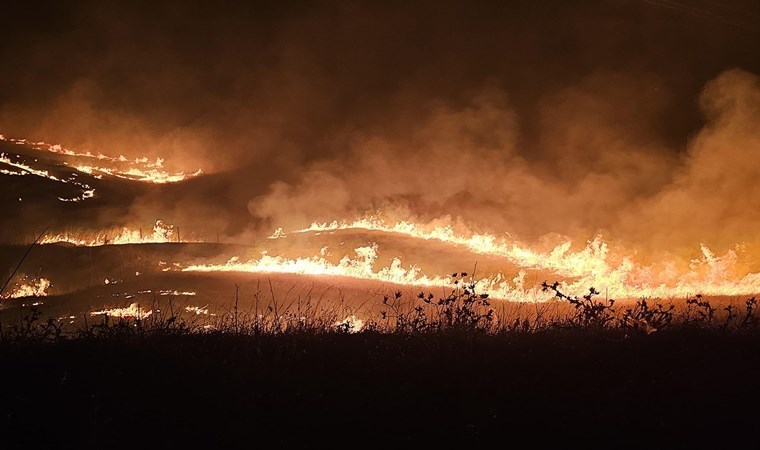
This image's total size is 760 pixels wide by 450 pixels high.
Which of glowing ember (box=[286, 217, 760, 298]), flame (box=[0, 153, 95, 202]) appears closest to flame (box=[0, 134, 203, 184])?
flame (box=[0, 153, 95, 202])

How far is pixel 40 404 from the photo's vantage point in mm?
4988

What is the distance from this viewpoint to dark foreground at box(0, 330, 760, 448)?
4.78 m

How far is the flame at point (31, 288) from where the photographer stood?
31.4m

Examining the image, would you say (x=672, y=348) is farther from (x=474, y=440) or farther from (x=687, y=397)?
(x=474, y=440)

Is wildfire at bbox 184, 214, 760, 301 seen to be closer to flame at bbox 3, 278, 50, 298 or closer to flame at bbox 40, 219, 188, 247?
flame at bbox 3, 278, 50, 298

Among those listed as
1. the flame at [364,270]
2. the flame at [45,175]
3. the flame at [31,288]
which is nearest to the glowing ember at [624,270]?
the flame at [364,270]

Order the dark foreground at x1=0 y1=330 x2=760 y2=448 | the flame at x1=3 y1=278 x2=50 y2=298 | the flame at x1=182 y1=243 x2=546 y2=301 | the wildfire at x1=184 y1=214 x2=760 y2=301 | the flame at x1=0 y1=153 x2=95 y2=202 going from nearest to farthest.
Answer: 1. the dark foreground at x1=0 y1=330 x2=760 y2=448
2. the wildfire at x1=184 y1=214 x2=760 y2=301
3. the flame at x1=182 y1=243 x2=546 y2=301
4. the flame at x1=3 y1=278 x2=50 y2=298
5. the flame at x1=0 y1=153 x2=95 y2=202

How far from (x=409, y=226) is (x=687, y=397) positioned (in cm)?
2313

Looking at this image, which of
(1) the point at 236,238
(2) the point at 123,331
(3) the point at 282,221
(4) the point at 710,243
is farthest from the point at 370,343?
(1) the point at 236,238

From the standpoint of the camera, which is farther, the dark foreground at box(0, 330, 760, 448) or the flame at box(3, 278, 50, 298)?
the flame at box(3, 278, 50, 298)

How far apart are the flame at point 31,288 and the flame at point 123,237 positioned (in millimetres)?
3937

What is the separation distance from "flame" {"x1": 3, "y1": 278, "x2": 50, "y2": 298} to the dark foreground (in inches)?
1117

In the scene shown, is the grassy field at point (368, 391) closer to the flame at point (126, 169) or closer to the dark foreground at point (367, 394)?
the dark foreground at point (367, 394)

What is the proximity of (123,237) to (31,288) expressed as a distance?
7.87 m
